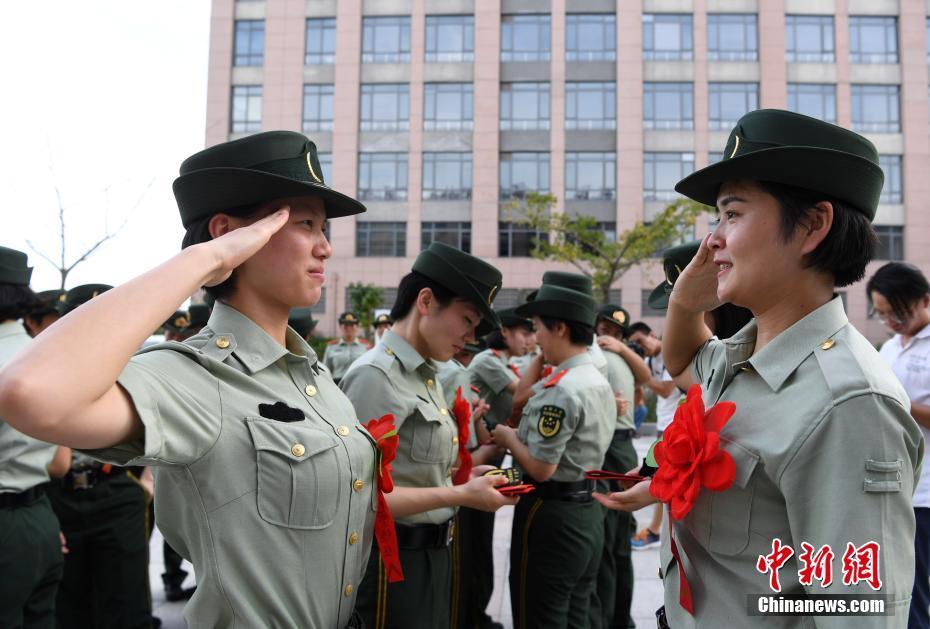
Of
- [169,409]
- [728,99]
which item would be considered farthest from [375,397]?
[728,99]

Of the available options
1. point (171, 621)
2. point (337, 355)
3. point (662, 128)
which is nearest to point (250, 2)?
point (662, 128)

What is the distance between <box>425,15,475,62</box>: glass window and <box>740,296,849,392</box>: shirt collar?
31.1m

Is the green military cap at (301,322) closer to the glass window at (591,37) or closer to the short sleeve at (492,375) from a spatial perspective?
the short sleeve at (492,375)

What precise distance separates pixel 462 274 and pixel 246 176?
1520 mm

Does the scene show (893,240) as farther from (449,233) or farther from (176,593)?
(176,593)

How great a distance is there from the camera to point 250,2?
103 feet

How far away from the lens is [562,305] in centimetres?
423

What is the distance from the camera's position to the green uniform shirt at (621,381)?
593 cm

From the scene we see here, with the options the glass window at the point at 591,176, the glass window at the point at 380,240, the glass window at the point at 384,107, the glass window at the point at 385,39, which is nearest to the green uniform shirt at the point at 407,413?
the glass window at the point at 380,240

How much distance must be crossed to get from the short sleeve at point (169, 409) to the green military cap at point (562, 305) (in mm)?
2811

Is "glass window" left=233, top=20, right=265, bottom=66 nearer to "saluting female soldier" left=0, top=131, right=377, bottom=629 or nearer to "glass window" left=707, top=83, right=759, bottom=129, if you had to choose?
"glass window" left=707, top=83, right=759, bottom=129

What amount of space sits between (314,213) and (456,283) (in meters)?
1.26

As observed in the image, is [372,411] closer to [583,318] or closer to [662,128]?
[583,318]

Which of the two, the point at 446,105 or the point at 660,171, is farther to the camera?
the point at 446,105
